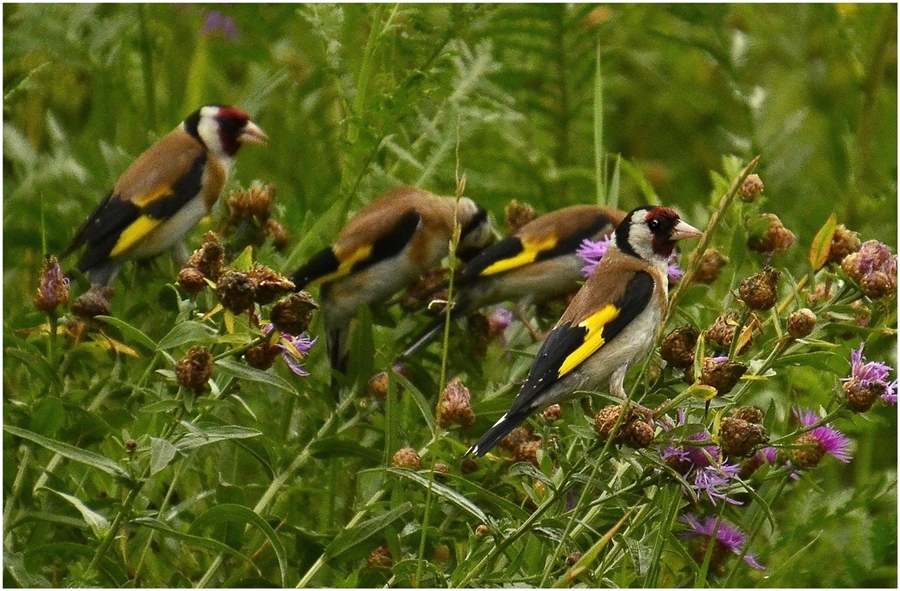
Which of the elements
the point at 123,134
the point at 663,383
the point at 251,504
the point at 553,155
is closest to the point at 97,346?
the point at 251,504

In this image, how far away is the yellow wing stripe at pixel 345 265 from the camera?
11.0ft

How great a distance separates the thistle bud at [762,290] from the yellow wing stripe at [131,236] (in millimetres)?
1632

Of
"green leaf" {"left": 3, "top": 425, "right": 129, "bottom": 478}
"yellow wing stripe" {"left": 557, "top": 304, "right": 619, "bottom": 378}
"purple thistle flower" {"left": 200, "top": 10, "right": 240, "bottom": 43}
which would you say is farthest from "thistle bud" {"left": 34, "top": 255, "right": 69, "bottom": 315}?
"purple thistle flower" {"left": 200, "top": 10, "right": 240, "bottom": 43}

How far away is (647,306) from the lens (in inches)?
116

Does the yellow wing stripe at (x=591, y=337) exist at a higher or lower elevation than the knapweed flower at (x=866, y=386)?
lower

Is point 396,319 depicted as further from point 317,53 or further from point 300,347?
point 317,53

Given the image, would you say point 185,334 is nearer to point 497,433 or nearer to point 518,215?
point 497,433

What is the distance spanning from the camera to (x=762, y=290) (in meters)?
2.25

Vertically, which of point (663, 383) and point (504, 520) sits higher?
point (663, 383)

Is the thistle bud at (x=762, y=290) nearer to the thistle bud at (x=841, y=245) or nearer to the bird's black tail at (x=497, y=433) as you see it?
the thistle bud at (x=841, y=245)

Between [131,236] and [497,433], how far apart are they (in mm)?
1268

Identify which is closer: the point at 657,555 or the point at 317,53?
the point at 657,555

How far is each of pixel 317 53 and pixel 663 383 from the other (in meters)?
3.19

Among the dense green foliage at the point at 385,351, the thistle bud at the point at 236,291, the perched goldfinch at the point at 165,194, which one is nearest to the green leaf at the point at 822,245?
the dense green foliage at the point at 385,351
